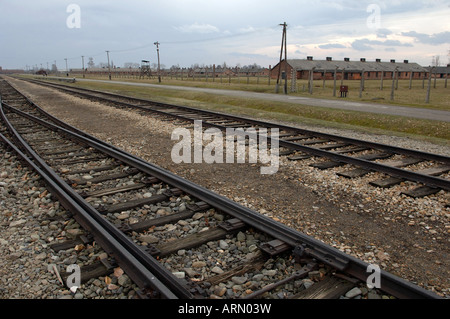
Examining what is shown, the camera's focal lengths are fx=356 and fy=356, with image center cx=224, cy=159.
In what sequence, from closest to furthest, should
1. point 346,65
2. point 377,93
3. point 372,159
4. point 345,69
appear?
point 372,159 → point 377,93 → point 345,69 → point 346,65

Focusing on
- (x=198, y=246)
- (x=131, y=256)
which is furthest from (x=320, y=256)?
(x=131, y=256)

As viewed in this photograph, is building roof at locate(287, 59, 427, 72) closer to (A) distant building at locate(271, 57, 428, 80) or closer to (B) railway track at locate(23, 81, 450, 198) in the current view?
(A) distant building at locate(271, 57, 428, 80)

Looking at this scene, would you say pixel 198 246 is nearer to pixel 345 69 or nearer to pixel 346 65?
pixel 345 69

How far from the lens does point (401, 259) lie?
4035 mm

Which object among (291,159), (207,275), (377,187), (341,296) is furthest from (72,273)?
(291,159)

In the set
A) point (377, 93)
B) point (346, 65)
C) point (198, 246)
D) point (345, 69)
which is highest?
point (346, 65)

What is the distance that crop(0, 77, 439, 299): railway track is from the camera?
3285 millimetres

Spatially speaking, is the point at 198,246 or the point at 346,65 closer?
the point at 198,246

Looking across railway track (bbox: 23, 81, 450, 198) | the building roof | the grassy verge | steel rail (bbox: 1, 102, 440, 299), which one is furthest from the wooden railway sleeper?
the building roof

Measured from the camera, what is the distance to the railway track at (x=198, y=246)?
3.29 m

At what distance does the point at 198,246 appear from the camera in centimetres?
422

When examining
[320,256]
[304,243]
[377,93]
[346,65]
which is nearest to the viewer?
[320,256]

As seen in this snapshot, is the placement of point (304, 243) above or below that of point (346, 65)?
below

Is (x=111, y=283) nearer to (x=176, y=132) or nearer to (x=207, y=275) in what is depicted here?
(x=207, y=275)
